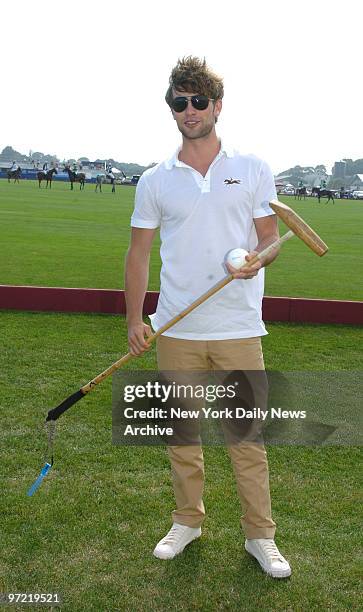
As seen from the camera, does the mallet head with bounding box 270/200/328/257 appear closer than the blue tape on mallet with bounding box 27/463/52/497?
Yes

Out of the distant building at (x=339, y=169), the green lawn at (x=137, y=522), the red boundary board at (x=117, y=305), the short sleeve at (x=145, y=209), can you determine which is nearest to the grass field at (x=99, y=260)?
the red boundary board at (x=117, y=305)

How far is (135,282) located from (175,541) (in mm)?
1327

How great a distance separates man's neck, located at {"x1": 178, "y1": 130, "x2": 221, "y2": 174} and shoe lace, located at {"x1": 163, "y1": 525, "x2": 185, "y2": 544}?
180cm

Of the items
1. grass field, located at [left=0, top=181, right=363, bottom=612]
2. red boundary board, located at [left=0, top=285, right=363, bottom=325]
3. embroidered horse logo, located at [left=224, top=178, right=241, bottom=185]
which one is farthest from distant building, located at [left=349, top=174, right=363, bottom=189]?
embroidered horse logo, located at [left=224, top=178, right=241, bottom=185]

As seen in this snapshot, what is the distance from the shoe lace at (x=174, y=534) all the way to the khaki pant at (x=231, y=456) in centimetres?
4

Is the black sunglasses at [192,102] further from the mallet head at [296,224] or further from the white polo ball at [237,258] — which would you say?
the white polo ball at [237,258]

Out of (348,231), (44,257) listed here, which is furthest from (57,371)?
(348,231)

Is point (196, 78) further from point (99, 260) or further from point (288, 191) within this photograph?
point (288, 191)

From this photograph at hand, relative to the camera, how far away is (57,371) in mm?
5820

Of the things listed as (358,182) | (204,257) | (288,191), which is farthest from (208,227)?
(358,182)

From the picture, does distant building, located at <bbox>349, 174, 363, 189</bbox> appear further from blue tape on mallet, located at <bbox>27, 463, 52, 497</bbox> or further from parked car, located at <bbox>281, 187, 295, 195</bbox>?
blue tape on mallet, located at <bbox>27, 463, 52, 497</bbox>

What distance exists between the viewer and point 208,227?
3.05m

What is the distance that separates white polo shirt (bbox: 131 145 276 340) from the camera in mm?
3033

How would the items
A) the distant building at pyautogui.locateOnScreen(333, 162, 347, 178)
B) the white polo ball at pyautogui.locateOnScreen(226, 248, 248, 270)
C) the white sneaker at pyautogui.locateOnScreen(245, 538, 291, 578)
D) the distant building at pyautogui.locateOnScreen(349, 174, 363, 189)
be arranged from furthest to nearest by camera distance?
the distant building at pyautogui.locateOnScreen(333, 162, 347, 178), the distant building at pyautogui.locateOnScreen(349, 174, 363, 189), the white sneaker at pyautogui.locateOnScreen(245, 538, 291, 578), the white polo ball at pyautogui.locateOnScreen(226, 248, 248, 270)
